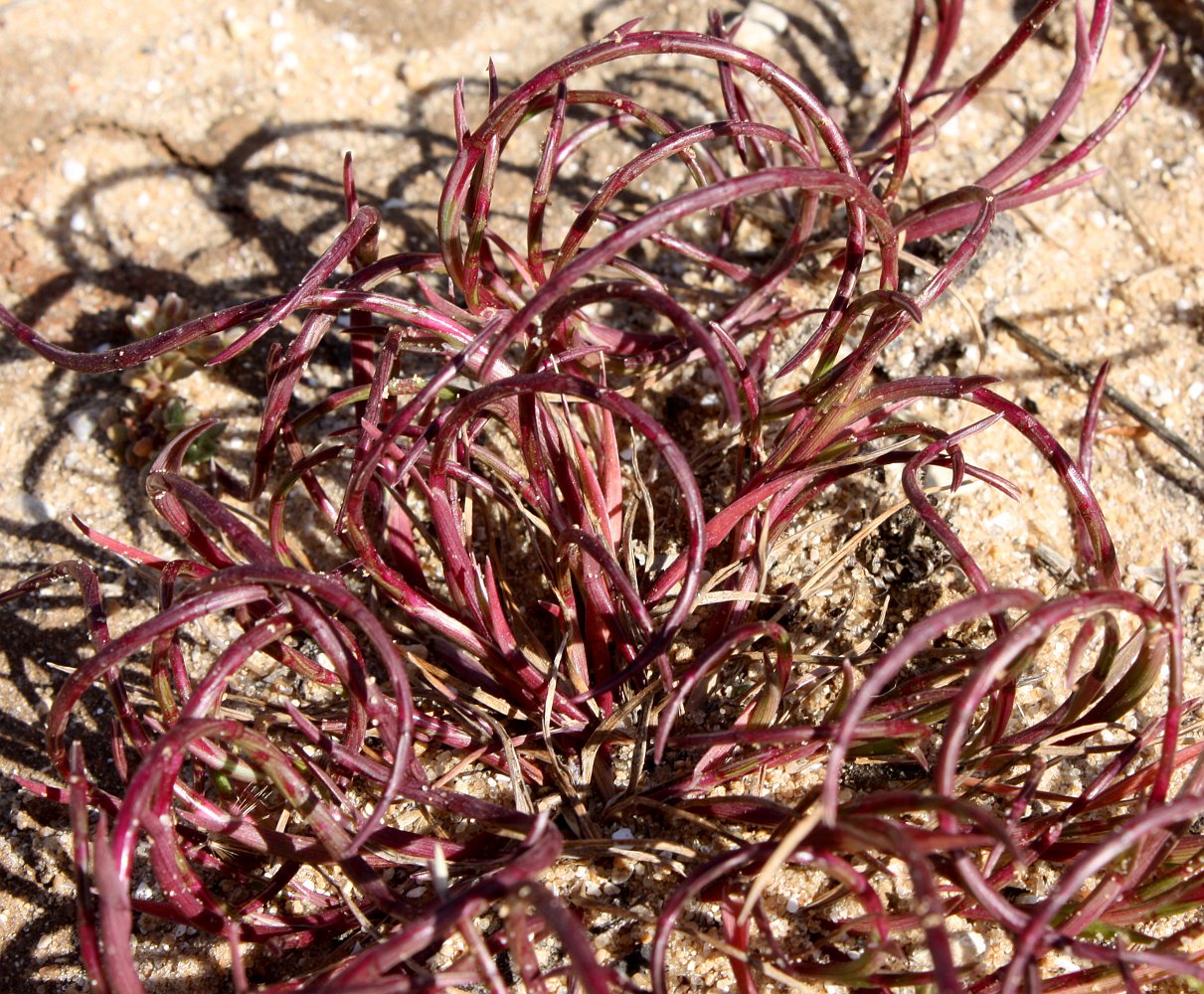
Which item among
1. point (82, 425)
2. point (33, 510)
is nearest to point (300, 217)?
point (82, 425)

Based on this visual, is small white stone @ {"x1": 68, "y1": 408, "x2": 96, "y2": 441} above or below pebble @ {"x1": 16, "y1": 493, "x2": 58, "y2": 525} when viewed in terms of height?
above

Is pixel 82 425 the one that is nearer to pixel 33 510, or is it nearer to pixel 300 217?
pixel 33 510

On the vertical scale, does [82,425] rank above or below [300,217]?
below

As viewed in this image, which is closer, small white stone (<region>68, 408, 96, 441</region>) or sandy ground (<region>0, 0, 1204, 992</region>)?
sandy ground (<region>0, 0, 1204, 992</region>)

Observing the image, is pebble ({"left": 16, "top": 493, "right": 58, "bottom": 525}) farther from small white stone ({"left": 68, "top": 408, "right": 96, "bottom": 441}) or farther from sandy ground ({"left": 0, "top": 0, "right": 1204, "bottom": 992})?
small white stone ({"left": 68, "top": 408, "right": 96, "bottom": 441})

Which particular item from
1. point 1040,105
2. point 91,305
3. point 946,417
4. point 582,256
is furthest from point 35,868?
point 1040,105

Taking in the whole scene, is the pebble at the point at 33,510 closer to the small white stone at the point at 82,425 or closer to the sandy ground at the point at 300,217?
the sandy ground at the point at 300,217

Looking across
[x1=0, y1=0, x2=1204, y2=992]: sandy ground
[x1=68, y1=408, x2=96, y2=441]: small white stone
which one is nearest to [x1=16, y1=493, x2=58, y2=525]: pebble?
[x1=0, y1=0, x2=1204, y2=992]: sandy ground

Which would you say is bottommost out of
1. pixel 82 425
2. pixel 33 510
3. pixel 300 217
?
pixel 33 510

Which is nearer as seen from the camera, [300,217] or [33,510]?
[33,510]
